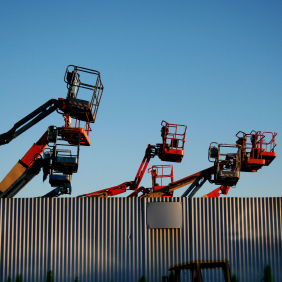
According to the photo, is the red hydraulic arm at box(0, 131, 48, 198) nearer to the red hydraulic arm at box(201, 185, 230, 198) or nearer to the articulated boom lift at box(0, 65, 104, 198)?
the articulated boom lift at box(0, 65, 104, 198)

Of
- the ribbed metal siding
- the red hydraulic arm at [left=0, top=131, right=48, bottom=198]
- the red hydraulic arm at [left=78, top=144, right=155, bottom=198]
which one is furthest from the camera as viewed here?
the red hydraulic arm at [left=78, top=144, right=155, bottom=198]

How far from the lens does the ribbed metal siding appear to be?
1762 centimetres

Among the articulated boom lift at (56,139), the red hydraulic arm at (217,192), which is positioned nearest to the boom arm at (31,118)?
the articulated boom lift at (56,139)

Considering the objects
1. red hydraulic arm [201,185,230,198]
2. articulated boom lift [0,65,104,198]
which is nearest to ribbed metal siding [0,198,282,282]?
articulated boom lift [0,65,104,198]

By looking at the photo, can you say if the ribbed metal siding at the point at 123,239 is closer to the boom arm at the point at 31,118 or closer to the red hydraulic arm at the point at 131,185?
the boom arm at the point at 31,118

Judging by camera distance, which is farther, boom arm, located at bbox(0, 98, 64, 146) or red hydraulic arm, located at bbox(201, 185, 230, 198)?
red hydraulic arm, located at bbox(201, 185, 230, 198)

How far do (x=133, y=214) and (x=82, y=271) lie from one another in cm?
321

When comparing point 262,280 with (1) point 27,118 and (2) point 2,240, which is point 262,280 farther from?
(1) point 27,118

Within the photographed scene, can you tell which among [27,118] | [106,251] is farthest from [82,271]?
[27,118]

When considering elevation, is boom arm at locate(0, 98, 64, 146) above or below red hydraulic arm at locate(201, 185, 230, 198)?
above

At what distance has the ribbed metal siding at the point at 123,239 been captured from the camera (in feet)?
57.8

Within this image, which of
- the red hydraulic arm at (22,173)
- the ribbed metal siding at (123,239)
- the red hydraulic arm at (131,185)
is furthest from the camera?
the red hydraulic arm at (131,185)

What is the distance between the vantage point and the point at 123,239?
17984mm

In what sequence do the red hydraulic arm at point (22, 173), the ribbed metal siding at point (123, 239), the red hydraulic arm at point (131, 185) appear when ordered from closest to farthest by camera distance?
the ribbed metal siding at point (123, 239) < the red hydraulic arm at point (22, 173) < the red hydraulic arm at point (131, 185)
